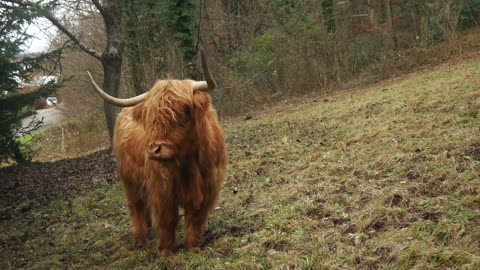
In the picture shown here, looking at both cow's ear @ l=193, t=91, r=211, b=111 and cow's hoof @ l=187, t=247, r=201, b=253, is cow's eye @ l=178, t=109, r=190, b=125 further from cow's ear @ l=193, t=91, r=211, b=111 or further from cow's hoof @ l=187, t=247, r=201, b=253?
cow's hoof @ l=187, t=247, r=201, b=253

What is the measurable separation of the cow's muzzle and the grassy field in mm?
961

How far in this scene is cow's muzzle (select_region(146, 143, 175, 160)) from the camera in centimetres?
359

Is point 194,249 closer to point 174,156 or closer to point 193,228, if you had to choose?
point 193,228

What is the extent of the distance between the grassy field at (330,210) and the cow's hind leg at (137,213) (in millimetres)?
127

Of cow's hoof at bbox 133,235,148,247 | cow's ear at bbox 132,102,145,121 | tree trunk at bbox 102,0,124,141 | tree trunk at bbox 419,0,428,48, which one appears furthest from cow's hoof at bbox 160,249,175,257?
tree trunk at bbox 419,0,428,48

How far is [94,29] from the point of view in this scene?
1900cm

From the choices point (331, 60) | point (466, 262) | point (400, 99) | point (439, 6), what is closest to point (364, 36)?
point (331, 60)

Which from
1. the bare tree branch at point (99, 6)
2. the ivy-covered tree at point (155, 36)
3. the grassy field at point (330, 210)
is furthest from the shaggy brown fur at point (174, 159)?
the ivy-covered tree at point (155, 36)

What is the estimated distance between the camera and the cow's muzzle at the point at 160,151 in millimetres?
3590

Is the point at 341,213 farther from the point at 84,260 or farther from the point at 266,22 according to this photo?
the point at 266,22

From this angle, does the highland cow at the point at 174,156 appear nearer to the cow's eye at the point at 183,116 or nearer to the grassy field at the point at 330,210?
the cow's eye at the point at 183,116

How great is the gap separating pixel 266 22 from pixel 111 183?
517 inches

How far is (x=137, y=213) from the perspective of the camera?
4.89 meters

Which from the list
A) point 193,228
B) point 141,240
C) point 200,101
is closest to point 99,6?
point 141,240
